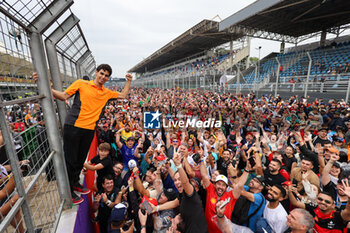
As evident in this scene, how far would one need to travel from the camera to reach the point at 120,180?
Answer: 3.42 metres

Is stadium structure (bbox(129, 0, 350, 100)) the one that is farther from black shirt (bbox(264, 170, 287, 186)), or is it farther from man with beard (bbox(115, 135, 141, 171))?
man with beard (bbox(115, 135, 141, 171))

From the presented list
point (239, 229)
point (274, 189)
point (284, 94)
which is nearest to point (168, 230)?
point (239, 229)

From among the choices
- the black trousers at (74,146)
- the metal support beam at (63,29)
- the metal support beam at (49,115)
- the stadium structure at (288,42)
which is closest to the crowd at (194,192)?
the black trousers at (74,146)

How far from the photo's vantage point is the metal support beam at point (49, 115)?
1.69m

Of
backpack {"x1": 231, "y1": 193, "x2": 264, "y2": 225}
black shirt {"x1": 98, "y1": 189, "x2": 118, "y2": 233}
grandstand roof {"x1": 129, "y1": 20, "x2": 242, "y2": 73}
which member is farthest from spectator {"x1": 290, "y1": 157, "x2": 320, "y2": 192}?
grandstand roof {"x1": 129, "y1": 20, "x2": 242, "y2": 73}

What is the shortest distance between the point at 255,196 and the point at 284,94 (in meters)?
16.1

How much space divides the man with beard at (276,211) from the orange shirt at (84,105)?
2.73 m

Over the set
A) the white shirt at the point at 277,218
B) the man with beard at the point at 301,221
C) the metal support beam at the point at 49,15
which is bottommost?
the white shirt at the point at 277,218

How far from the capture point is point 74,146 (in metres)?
2.15

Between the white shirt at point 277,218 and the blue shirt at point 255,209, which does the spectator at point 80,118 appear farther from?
the white shirt at point 277,218

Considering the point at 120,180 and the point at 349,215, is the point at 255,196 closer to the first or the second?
the point at 349,215

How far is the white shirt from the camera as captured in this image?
2.47 metres

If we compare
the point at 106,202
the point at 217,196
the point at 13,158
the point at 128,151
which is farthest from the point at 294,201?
the point at 128,151

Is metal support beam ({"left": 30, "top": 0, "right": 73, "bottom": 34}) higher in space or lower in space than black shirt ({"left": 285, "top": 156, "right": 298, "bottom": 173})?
higher
